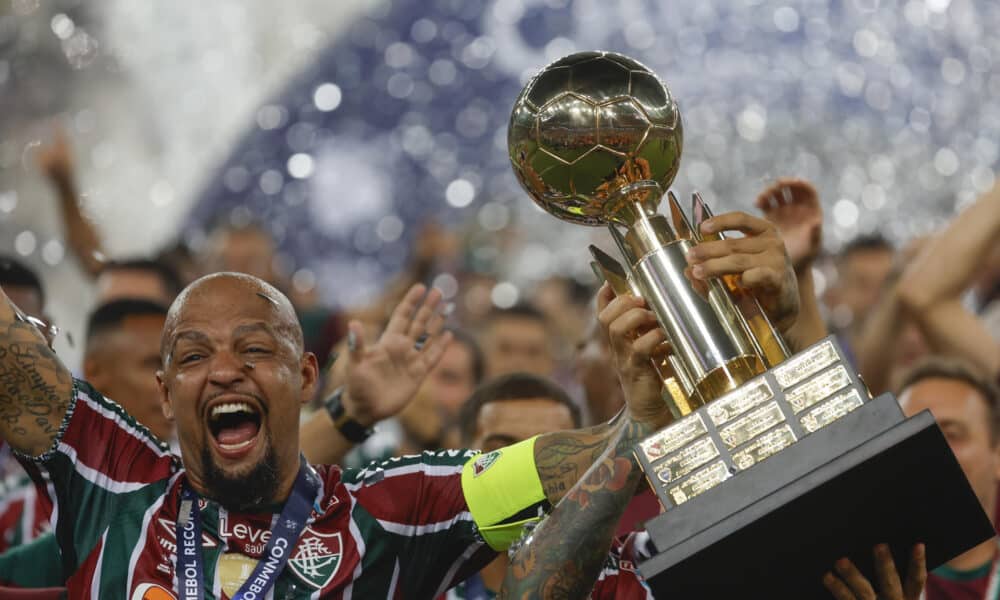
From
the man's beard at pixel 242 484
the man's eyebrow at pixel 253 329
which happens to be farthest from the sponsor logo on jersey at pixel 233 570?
the man's eyebrow at pixel 253 329

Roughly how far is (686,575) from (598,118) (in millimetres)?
869

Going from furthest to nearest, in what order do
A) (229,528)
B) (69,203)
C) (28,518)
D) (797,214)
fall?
1. (69,203)
2. (28,518)
3. (797,214)
4. (229,528)

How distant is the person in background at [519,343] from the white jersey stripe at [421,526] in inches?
121

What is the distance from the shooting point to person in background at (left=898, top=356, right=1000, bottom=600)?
378cm

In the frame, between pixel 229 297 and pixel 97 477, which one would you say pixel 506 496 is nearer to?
pixel 229 297

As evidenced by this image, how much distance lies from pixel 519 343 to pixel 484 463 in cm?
320

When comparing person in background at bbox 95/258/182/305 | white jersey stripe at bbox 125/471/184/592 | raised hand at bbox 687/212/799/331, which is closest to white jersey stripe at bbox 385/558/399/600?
white jersey stripe at bbox 125/471/184/592

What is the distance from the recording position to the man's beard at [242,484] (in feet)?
8.80

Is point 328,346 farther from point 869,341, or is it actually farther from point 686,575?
point 686,575

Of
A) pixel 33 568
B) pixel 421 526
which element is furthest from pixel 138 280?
pixel 421 526

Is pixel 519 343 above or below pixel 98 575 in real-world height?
above

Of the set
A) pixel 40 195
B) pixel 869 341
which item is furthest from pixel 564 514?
pixel 40 195

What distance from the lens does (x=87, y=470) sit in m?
2.71

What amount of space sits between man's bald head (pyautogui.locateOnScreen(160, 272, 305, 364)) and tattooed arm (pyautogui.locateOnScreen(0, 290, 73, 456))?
0.80 feet
